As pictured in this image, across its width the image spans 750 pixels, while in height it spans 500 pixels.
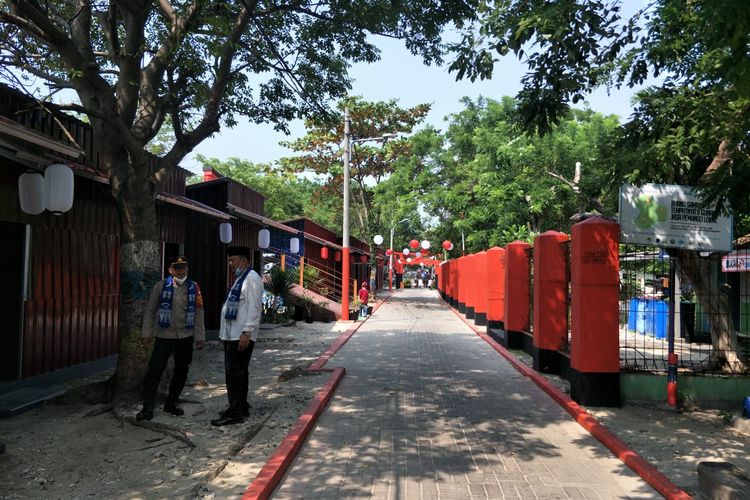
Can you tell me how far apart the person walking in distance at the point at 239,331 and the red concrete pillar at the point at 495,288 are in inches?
395

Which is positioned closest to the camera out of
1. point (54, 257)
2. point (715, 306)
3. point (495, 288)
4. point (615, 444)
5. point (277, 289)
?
point (615, 444)

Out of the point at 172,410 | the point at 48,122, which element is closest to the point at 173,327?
the point at 172,410

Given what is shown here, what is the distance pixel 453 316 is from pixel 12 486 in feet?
64.9

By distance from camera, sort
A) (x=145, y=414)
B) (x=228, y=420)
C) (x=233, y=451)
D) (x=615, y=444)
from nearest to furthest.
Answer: (x=233, y=451)
(x=615, y=444)
(x=145, y=414)
(x=228, y=420)

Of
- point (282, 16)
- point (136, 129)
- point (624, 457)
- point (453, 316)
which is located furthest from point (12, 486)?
point (453, 316)

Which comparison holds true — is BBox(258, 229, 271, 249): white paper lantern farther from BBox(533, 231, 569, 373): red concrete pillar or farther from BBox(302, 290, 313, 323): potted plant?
BBox(533, 231, 569, 373): red concrete pillar

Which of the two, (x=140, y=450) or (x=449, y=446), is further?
(x=449, y=446)

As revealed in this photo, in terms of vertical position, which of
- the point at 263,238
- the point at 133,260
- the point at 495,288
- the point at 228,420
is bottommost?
the point at 228,420

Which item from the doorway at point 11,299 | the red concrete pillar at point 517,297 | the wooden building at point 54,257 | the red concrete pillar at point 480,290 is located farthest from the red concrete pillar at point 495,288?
the doorway at point 11,299

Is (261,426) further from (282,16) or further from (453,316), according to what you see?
(453,316)

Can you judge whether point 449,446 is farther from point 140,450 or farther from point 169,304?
point 169,304

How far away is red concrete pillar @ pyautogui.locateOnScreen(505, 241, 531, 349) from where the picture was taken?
12445 millimetres

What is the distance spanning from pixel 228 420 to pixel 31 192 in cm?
361

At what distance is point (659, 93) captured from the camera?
8148 mm
